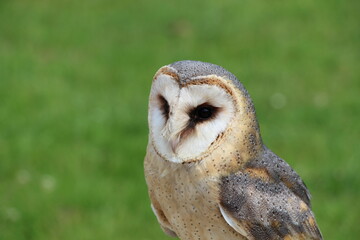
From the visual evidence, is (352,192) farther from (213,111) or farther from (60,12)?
(60,12)

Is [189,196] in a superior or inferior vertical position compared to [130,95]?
inferior

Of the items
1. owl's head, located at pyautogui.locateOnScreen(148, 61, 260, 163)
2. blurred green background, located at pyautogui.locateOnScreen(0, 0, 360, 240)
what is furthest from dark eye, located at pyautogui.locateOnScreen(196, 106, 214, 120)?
blurred green background, located at pyautogui.locateOnScreen(0, 0, 360, 240)

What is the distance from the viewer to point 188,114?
1504mm

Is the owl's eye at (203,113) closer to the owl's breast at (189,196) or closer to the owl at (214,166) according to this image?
the owl at (214,166)

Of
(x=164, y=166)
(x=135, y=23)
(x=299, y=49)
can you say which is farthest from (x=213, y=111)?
(x=135, y=23)

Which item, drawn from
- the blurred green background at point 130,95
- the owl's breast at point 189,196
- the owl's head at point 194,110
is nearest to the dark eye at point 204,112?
the owl's head at point 194,110

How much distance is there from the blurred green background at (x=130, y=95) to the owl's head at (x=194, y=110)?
1.74 meters

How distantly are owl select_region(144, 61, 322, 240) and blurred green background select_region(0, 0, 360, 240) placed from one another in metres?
1.59

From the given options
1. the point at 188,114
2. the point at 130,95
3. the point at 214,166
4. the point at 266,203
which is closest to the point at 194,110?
the point at 188,114

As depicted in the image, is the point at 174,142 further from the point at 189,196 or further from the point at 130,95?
the point at 130,95

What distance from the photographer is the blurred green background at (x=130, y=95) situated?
11.0 feet

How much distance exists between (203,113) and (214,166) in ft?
0.45

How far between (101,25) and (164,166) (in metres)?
3.77

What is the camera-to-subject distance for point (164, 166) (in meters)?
1.62
